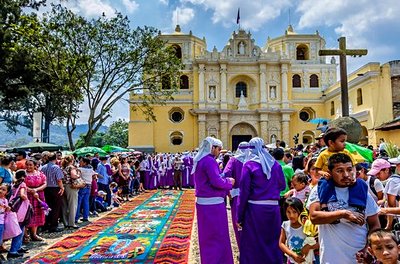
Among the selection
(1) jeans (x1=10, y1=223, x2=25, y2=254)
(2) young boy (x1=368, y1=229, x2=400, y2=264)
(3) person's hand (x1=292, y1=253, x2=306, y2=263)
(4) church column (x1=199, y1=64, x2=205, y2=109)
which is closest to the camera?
(2) young boy (x1=368, y1=229, x2=400, y2=264)

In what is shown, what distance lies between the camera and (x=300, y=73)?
107ft

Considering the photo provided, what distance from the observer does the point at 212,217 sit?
17.1ft

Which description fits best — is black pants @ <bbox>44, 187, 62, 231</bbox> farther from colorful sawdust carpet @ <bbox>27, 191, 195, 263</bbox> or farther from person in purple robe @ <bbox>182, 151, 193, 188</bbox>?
person in purple robe @ <bbox>182, 151, 193, 188</bbox>

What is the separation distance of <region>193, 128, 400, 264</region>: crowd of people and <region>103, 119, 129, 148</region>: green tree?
58.1 m

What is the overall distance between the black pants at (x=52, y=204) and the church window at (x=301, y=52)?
30414 millimetres

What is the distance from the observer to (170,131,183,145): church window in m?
31.6

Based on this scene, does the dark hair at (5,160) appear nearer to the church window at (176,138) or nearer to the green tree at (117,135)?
the church window at (176,138)

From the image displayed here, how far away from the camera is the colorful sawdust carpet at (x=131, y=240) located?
6004mm

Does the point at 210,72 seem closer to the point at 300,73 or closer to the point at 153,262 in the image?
the point at 300,73

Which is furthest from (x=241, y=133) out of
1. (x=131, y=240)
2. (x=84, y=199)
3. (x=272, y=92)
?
(x=131, y=240)

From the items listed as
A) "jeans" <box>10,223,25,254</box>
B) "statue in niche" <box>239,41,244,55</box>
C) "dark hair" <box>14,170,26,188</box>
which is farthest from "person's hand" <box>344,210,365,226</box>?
"statue in niche" <box>239,41,244,55</box>

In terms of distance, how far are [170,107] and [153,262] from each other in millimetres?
26175

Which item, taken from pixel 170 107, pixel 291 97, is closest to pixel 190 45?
pixel 170 107

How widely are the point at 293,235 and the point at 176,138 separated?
28214 millimetres
